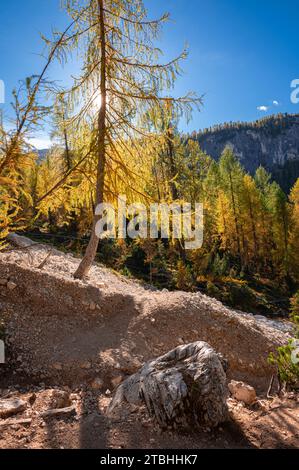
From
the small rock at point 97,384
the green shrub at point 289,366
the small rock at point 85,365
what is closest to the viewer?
the green shrub at point 289,366

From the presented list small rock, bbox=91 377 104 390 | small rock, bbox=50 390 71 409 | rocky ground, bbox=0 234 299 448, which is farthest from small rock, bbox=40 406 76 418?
small rock, bbox=91 377 104 390

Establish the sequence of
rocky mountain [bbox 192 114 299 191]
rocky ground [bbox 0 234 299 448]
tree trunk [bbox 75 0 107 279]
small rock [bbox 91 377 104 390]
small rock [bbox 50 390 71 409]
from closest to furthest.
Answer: rocky ground [bbox 0 234 299 448]
small rock [bbox 50 390 71 409]
small rock [bbox 91 377 104 390]
tree trunk [bbox 75 0 107 279]
rocky mountain [bbox 192 114 299 191]

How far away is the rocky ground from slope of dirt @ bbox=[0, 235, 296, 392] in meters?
0.02

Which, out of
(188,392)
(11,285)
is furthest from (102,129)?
(188,392)

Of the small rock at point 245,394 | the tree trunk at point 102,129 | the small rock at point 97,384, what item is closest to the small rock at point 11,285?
the tree trunk at point 102,129

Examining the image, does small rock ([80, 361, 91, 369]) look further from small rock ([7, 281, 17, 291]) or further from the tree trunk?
the tree trunk

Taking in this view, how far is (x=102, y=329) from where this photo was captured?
736 centimetres

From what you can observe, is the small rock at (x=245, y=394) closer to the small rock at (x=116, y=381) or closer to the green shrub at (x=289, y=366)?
the green shrub at (x=289, y=366)

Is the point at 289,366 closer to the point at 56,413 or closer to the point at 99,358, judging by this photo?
the point at 99,358

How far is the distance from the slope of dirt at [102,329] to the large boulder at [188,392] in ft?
7.66

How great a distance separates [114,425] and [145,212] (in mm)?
5910

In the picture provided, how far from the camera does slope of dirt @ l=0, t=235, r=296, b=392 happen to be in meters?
A: 6.01

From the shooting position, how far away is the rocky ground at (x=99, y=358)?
334 centimetres

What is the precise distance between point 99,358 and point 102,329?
1195mm
